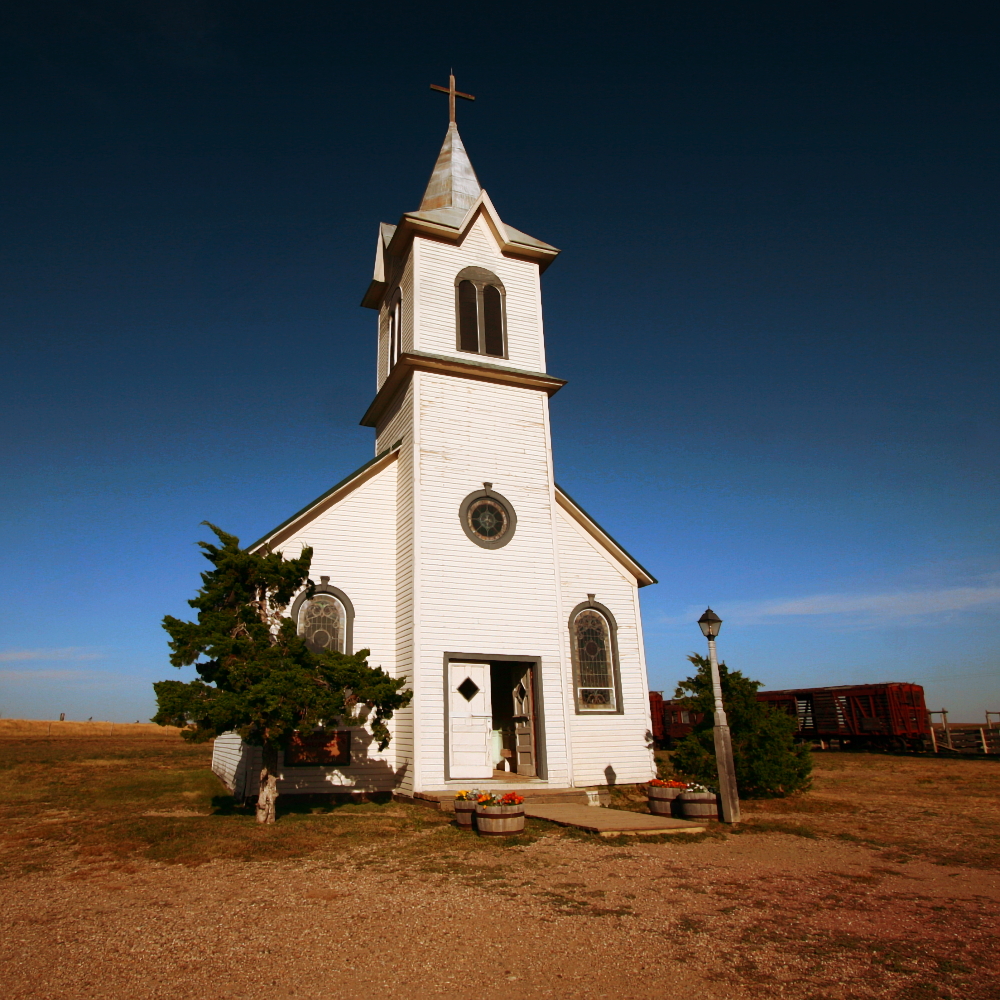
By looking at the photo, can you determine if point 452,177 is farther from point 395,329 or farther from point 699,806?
point 699,806

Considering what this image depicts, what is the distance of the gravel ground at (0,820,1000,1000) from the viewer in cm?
540

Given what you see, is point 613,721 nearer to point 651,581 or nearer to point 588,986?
point 651,581

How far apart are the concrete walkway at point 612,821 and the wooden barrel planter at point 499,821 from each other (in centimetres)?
107

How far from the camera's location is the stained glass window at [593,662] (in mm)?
18125

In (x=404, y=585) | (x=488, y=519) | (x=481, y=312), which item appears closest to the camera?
(x=404, y=585)

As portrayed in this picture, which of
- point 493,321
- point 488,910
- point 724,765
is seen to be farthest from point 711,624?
point 493,321

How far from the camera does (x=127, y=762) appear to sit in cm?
2852

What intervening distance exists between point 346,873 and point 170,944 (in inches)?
114

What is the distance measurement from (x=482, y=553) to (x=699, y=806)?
288 inches

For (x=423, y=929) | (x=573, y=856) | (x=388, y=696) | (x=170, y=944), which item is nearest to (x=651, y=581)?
(x=388, y=696)

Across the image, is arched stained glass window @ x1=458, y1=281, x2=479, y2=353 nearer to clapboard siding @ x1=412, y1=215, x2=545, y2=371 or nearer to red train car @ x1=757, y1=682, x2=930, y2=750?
clapboard siding @ x1=412, y1=215, x2=545, y2=371

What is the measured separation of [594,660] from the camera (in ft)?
60.8

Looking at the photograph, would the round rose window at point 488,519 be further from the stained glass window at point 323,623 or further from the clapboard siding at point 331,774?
the clapboard siding at point 331,774

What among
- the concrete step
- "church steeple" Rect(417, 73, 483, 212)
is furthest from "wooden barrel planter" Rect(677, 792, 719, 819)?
"church steeple" Rect(417, 73, 483, 212)
